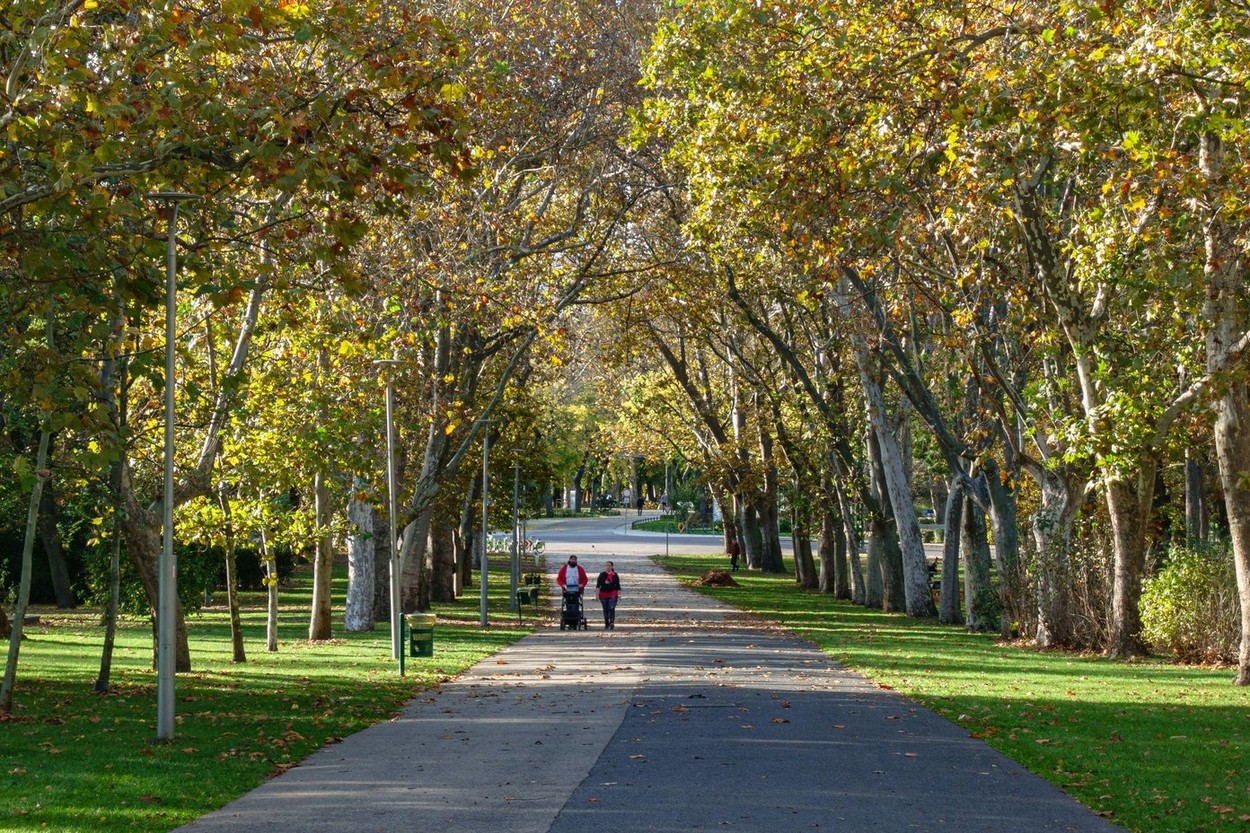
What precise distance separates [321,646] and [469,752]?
1401cm

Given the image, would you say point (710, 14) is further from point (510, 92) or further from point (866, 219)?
point (510, 92)

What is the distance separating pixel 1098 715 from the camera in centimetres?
1519

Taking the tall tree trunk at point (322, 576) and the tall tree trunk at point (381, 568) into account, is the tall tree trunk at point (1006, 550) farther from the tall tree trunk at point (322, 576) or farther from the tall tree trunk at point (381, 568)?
the tall tree trunk at point (322, 576)

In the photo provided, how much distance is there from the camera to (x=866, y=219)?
16531mm

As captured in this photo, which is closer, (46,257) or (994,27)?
(46,257)

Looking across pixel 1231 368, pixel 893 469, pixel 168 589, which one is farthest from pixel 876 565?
pixel 168 589

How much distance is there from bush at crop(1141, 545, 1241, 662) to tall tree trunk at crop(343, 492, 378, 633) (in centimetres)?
1463

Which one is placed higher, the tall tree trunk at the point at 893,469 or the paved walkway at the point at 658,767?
the tall tree trunk at the point at 893,469

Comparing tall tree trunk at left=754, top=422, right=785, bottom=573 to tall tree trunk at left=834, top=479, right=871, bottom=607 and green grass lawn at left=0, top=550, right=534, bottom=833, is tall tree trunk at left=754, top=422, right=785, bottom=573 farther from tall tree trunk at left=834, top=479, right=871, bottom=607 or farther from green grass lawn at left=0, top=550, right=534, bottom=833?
green grass lawn at left=0, top=550, right=534, bottom=833

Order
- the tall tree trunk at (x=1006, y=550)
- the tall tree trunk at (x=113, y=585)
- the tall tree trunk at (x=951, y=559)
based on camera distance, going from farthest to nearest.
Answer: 1. the tall tree trunk at (x=951, y=559)
2. the tall tree trunk at (x=1006, y=550)
3. the tall tree trunk at (x=113, y=585)

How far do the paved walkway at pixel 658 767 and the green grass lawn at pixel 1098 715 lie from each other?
0.43 metres

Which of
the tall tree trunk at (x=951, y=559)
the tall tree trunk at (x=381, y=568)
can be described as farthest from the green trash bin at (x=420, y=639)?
the tall tree trunk at (x=951, y=559)

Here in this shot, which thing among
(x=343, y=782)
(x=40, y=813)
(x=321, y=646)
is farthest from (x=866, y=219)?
(x=321, y=646)

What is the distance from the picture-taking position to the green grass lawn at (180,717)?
10047 mm
